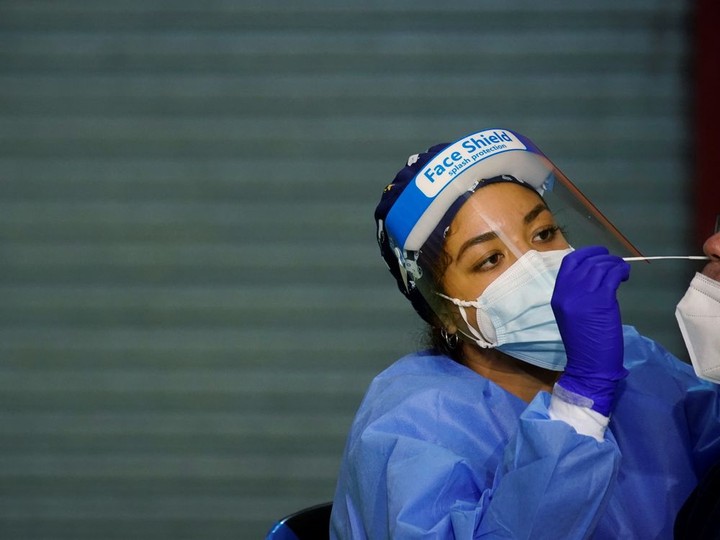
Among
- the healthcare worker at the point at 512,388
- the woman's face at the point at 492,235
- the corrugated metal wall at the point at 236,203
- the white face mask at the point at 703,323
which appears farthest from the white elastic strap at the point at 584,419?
the corrugated metal wall at the point at 236,203

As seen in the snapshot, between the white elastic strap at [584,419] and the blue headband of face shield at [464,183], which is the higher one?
the blue headband of face shield at [464,183]

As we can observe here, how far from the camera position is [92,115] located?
3.67 meters

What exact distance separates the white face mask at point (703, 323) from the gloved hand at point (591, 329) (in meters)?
0.14

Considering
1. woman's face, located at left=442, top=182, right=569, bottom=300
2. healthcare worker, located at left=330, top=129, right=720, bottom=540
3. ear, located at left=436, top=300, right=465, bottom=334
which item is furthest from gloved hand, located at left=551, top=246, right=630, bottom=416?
ear, located at left=436, top=300, right=465, bottom=334

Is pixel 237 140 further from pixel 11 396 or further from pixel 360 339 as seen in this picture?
pixel 11 396

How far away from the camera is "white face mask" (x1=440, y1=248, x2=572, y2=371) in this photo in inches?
77.5

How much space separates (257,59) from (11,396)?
60.1 inches

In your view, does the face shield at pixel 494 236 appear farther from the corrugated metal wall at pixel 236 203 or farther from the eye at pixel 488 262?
the corrugated metal wall at pixel 236 203

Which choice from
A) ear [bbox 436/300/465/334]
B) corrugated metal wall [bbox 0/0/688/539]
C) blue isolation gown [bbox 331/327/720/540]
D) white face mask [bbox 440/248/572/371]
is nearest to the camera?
blue isolation gown [bbox 331/327/720/540]

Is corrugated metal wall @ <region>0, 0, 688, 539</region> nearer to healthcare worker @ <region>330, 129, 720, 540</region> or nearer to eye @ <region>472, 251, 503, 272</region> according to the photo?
healthcare worker @ <region>330, 129, 720, 540</region>

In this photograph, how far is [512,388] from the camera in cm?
218

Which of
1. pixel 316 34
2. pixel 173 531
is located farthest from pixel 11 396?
pixel 316 34

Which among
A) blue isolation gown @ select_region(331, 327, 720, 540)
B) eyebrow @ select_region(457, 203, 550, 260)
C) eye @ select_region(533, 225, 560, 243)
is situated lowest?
blue isolation gown @ select_region(331, 327, 720, 540)

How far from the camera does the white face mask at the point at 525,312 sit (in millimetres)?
1969
